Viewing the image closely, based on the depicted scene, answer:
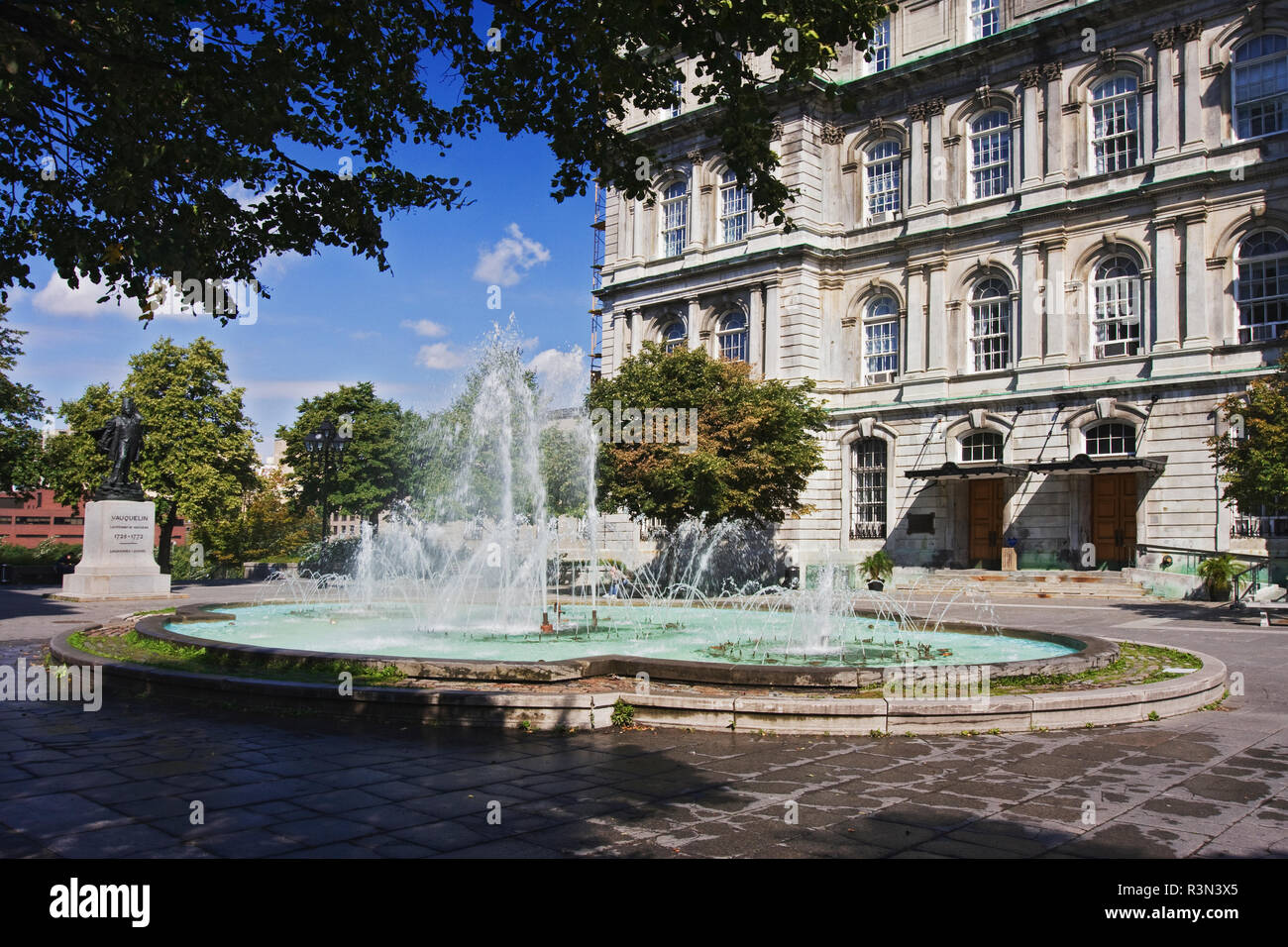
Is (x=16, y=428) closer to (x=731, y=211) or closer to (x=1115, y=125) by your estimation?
(x=731, y=211)

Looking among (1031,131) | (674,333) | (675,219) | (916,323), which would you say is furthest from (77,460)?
(1031,131)

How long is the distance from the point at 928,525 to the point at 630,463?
12106mm

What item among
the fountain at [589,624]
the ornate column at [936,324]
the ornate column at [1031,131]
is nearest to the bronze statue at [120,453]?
the fountain at [589,624]

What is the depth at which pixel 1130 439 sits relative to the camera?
1184 inches

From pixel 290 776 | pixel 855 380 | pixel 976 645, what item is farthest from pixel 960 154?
pixel 290 776

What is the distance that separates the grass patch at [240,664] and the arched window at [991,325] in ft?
95.0

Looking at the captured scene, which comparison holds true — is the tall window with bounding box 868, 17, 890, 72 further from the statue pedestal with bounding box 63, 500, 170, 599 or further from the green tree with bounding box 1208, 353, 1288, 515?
the statue pedestal with bounding box 63, 500, 170, 599

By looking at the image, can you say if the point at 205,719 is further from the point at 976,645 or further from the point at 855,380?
the point at 855,380

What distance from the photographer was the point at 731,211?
133 ft

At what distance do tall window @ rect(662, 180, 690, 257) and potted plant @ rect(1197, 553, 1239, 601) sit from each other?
24.3 meters

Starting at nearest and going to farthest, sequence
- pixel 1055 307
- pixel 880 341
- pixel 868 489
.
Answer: pixel 1055 307 < pixel 868 489 < pixel 880 341

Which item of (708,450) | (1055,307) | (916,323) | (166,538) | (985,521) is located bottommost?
(166,538)

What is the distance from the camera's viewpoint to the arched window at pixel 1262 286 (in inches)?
1086

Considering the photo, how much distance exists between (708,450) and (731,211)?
1594cm
